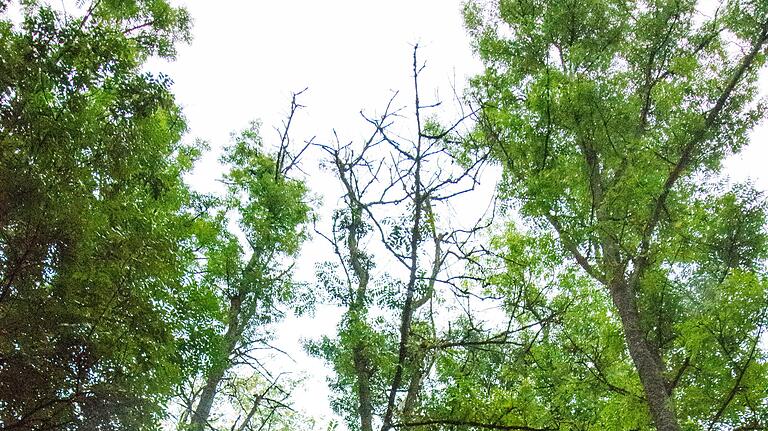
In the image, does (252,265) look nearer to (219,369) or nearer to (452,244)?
(219,369)

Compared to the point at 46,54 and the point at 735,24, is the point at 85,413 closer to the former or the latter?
the point at 46,54

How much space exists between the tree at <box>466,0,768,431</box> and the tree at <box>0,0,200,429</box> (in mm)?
3071

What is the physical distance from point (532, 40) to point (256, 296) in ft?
18.7

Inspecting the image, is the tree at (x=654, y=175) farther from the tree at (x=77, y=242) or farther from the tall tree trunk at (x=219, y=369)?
the tall tree trunk at (x=219, y=369)

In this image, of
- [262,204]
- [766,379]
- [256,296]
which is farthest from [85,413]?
[766,379]

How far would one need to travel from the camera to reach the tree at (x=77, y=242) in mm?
3791

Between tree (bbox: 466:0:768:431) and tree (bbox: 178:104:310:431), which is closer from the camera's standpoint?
tree (bbox: 466:0:768:431)

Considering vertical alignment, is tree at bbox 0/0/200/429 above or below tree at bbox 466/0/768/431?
below

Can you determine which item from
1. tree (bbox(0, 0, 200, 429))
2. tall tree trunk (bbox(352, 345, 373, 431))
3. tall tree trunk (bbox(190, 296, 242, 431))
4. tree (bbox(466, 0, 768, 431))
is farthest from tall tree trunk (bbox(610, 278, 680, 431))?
tall tree trunk (bbox(190, 296, 242, 431))

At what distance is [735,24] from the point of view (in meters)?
6.02

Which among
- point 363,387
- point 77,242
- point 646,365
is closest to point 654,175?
point 646,365

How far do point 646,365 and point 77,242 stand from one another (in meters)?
5.15

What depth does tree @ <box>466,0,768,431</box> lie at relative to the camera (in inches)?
182

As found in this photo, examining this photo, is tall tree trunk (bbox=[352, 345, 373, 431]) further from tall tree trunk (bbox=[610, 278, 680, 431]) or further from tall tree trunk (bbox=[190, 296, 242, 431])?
tall tree trunk (bbox=[610, 278, 680, 431])
